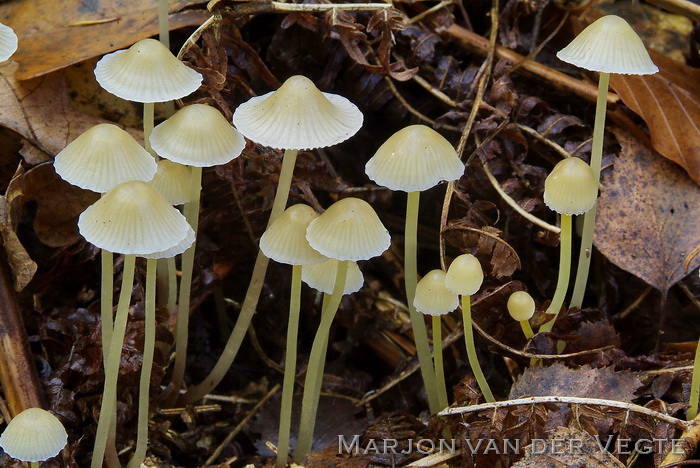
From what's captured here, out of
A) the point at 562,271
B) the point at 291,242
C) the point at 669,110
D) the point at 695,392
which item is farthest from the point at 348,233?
Result: the point at 669,110

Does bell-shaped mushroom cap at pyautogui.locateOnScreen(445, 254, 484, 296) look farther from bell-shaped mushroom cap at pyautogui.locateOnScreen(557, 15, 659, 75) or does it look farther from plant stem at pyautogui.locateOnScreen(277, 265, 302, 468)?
bell-shaped mushroom cap at pyautogui.locateOnScreen(557, 15, 659, 75)

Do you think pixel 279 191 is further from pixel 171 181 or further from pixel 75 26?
pixel 75 26

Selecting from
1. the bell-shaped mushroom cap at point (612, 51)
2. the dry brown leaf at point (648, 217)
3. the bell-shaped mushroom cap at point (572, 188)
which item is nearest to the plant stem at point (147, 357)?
the bell-shaped mushroom cap at point (572, 188)

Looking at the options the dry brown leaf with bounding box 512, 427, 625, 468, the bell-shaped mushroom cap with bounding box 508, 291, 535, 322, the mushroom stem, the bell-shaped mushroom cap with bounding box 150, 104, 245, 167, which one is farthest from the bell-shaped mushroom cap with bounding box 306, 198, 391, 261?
the mushroom stem

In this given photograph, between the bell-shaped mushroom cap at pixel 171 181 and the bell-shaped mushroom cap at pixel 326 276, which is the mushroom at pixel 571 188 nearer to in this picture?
the bell-shaped mushroom cap at pixel 326 276

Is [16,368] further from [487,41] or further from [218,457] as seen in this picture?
[487,41]

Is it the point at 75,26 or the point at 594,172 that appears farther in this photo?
the point at 75,26

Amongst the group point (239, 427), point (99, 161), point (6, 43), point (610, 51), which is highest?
point (610, 51)
